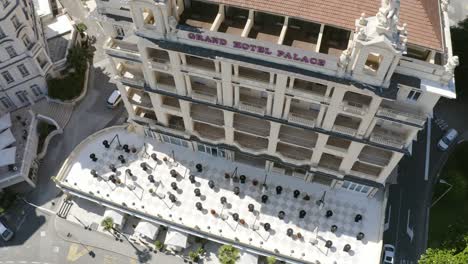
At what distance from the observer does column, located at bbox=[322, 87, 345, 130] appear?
47.0 meters

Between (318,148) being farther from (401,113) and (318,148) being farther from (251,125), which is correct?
(401,113)

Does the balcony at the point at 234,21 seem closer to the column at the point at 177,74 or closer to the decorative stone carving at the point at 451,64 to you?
the column at the point at 177,74

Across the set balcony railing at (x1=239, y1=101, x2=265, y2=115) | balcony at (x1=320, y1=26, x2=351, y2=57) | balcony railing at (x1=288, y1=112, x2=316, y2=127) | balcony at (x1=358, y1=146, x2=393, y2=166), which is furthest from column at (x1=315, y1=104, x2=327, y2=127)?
balcony at (x1=358, y1=146, x2=393, y2=166)

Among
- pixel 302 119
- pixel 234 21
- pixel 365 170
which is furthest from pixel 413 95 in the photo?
pixel 234 21

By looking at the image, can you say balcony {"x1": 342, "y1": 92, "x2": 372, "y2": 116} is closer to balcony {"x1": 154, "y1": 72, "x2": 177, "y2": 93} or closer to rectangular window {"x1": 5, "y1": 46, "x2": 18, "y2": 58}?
balcony {"x1": 154, "y1": 72, "x2": 177, "y2": 93}

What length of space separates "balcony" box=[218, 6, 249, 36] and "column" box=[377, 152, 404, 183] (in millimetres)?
26105

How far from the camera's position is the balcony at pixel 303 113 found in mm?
52938

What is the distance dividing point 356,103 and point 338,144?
9074mm

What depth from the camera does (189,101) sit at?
5628cm

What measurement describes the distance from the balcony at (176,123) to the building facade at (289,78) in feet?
0.60

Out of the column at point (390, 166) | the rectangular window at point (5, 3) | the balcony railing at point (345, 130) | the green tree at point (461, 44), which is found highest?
the green tree at point (461, 44)

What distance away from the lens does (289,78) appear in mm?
48156

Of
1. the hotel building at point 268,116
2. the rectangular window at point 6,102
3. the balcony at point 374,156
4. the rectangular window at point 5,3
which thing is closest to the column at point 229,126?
the hotel building at point 268,116

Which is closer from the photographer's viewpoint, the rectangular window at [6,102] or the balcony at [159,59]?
the balcony at [159,59]
